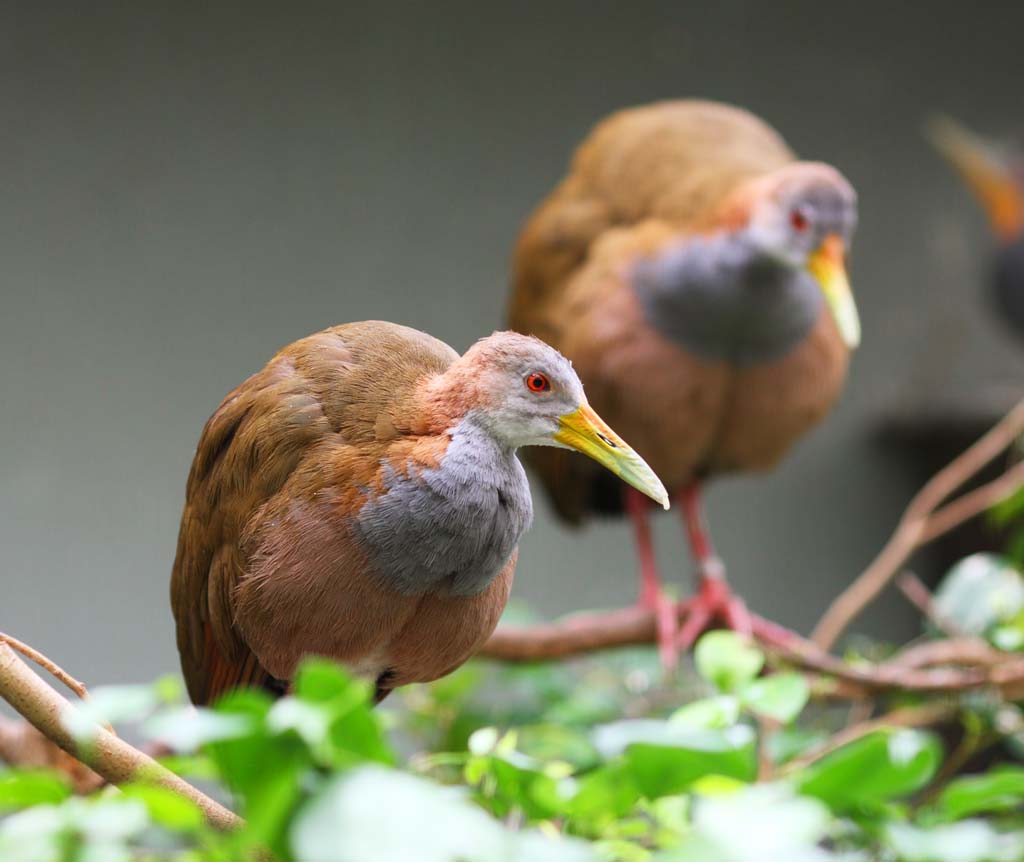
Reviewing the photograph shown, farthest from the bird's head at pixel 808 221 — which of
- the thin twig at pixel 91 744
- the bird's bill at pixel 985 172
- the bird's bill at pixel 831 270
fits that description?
the bird's bill at pixel 985 172

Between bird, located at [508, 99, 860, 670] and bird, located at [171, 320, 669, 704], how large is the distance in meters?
1.12

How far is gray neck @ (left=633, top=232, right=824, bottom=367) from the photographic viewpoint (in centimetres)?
235

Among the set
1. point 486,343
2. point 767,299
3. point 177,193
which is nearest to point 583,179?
point 767,299

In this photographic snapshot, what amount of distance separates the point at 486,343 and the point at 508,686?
191cm

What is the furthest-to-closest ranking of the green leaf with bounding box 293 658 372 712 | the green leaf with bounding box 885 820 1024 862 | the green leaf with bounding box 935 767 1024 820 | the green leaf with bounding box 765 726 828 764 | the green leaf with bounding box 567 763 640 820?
the green leaf with bounding box 765 726 828 764 → the green leaf with bounding box 935 767 1024 820 → the green leaf with bounding box 567 763 640 820 → the green leaf with bounding box 885 820 1024 862 → the green leaf with bounding box 293 658 372 712

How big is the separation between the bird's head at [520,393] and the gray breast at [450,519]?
0.02 meters

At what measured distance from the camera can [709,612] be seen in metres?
2.66

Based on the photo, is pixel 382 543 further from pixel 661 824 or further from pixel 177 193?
pixel 177 193

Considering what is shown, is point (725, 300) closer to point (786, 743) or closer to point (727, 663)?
point (786, 743)

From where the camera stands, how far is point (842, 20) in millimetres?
3607

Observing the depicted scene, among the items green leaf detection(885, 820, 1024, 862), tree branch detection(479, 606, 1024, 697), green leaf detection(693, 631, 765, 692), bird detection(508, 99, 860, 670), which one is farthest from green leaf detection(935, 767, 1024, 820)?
bird detection(508, 99, 860, 670)

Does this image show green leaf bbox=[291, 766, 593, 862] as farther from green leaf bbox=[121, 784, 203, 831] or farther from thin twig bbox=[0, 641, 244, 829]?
thin twig bbox=[0, 641, 244, 829]

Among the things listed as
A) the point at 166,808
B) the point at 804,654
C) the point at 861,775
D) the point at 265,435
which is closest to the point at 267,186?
the point at 804,654

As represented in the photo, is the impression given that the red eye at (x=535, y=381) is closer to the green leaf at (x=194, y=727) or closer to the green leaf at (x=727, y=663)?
the green leaf at (x=727, y=663)
